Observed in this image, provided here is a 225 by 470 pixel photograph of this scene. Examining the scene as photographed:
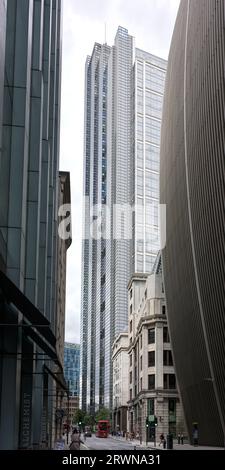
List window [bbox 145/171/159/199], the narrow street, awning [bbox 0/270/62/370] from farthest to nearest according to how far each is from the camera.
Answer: window [bbox 145/171/159/199]
the narrow street
awning [bbox 0/270/62/370]

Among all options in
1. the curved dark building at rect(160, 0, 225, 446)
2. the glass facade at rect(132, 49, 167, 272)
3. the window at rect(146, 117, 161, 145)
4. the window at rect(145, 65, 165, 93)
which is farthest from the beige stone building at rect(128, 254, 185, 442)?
the window at rect(145, 65, 165, 93)

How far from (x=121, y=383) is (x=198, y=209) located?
106051 millimetres

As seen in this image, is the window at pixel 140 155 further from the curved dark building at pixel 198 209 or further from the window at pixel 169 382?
the curved dark building at pixel 198 209

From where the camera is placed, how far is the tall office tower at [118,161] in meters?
122

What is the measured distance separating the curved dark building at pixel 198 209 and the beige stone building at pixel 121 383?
8282cm

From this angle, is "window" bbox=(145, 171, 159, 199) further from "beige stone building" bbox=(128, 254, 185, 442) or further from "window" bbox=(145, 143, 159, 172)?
"beige stone building" bbox=(128, 254, 185, 442)

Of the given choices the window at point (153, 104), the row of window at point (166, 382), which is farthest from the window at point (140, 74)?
the row of window at point (166, 382)

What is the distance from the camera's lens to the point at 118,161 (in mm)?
133875

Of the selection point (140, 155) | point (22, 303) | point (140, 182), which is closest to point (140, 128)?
point (140, 155)

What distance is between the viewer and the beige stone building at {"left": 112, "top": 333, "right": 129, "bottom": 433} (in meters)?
141

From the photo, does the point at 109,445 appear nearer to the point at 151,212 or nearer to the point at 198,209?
the point at 198,209

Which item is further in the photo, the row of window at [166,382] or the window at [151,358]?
the window at [151,358]

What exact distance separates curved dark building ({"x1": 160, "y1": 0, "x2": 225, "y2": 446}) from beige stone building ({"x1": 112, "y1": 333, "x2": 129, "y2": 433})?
82.8 metres
